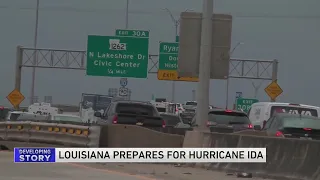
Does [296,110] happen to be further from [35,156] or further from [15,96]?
[15,96]

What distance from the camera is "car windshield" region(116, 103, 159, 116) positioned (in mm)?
26062

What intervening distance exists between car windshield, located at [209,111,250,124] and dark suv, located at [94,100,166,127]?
2023mm

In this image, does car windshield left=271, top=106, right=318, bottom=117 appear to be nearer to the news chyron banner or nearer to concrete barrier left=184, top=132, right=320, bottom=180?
the news chyron banner

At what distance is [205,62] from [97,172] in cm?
429

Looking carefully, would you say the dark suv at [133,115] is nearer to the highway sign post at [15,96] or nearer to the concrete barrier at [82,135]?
the concrete barrier at [82,135]

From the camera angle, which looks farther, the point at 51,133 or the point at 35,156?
the point at 51,133

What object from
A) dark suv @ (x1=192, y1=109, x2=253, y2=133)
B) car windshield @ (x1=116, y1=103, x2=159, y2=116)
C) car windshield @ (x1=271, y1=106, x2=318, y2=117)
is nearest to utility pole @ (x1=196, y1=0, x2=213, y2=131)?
dark suv @ (x1=192, y1=109, x2=253, y2=133)

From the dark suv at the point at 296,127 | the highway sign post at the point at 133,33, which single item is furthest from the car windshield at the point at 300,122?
the highway sign post at the point at 133,33

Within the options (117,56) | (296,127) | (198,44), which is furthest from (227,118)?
(117,56)

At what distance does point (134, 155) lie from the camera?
17781 mm

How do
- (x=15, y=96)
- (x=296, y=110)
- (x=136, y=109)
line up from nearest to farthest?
(x=296, y=110) < (x=136, y=109) < (x=15, y=96)

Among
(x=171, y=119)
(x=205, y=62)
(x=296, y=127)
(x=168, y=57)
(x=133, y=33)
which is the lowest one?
(x=171, y=119)

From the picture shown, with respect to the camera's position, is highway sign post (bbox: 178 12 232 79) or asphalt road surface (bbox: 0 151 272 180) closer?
asphalt road surface (bbox: 0 151 272 180)

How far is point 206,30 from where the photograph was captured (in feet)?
59.5
